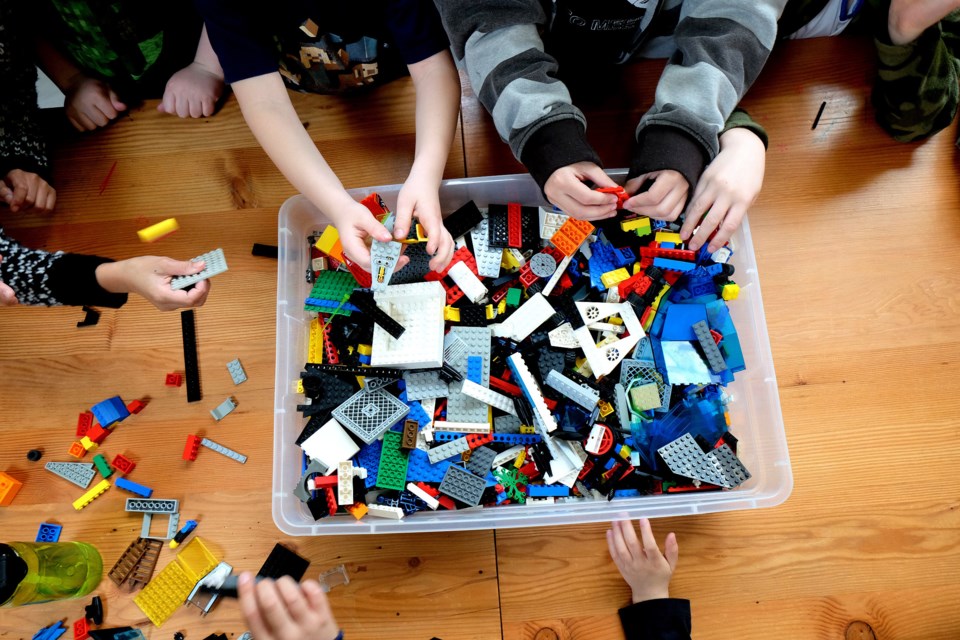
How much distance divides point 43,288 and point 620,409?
3.01 ft

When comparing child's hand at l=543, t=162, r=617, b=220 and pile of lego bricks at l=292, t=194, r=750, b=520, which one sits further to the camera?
pile of lego bricks at l=292, t=194, r=750, b=520

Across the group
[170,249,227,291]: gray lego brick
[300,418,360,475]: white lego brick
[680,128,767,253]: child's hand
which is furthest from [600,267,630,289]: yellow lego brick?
[170,249,227,291]: gray lego brick

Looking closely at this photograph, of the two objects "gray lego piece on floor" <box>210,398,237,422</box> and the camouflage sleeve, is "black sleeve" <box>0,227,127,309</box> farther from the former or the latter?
the camouflage sleeve

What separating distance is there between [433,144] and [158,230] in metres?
0.51

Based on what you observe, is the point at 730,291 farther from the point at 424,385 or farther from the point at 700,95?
the point at 424,385

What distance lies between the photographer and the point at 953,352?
96 cm

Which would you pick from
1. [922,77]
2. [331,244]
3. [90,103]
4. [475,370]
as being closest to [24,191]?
[90,103]

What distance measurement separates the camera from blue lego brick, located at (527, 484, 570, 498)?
92cm

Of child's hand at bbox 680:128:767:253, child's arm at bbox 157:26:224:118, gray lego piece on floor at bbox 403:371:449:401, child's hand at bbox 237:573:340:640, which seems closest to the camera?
child's hand at bbox 237:573:340:640

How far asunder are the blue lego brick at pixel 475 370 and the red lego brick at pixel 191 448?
46 cm

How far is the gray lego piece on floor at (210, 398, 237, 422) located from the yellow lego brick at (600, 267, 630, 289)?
2.12 feet

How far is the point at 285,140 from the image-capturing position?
2.93 feet

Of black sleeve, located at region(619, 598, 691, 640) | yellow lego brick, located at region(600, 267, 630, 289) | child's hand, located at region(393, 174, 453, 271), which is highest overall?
child's hand, located at region(393, 174, 453, 271)

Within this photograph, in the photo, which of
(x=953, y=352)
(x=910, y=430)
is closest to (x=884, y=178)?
(x=953, y=352)
